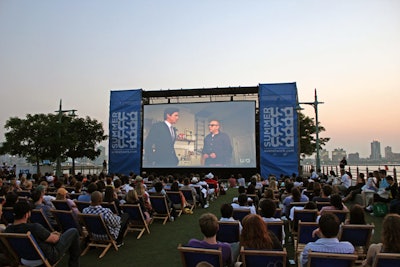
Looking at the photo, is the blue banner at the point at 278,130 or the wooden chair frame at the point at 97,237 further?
the blue banner at the point at 278,130

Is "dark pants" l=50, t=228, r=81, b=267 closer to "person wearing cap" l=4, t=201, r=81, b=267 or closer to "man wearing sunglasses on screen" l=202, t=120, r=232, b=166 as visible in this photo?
"person wearing cap" l=4, t=201, r=81, b=267

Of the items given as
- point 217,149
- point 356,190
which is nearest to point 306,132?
point 217,149

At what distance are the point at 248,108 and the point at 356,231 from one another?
47.4ft

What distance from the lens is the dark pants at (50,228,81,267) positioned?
3793 mm

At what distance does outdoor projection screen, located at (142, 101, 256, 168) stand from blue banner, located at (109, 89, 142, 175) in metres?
1.34

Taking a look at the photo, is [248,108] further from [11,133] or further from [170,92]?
[11,133]

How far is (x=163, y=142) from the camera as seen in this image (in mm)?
18766

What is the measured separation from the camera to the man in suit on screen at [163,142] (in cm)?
1859

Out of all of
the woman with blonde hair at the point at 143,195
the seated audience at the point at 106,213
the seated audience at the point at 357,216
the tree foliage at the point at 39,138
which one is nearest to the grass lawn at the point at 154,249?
the seated audience at the point at 106,213

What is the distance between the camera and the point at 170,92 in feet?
63.5

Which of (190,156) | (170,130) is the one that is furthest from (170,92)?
(190,156)

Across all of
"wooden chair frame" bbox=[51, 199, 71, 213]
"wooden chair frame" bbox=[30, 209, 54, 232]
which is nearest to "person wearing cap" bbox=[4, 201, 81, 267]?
"wooden chair frame" bbox=[30, 209, 54, 232]

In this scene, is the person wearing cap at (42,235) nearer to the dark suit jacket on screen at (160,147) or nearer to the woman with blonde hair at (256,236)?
the woman with blonde hair at (256,236)

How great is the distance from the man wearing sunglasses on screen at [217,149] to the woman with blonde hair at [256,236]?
1467 centimetres
